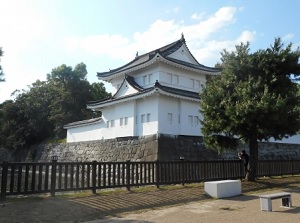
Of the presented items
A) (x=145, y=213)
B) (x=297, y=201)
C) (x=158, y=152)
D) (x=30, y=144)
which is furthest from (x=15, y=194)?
(x=30, y=144)

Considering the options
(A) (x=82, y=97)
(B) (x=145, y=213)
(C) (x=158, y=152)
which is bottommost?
(B) (x=145, y=213)

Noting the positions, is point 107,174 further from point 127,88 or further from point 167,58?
point 127,88

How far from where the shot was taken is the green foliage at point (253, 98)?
40.7 feet

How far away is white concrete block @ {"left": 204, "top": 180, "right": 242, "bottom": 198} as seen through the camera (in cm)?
1010

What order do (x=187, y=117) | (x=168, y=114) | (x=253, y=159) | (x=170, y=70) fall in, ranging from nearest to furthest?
1. (x=253, y=159)
2. (x=168, y=114)
3. (x=187, y=117)
4. (x=170, y=70)

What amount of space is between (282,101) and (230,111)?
6.73ft

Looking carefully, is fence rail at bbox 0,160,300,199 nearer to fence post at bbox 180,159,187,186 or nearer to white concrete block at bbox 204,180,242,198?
fence post at bbox 180,159,187,186

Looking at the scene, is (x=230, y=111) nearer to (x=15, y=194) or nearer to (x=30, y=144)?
(x=15, y=194)

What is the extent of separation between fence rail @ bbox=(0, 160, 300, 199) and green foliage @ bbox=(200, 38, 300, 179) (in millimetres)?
1618

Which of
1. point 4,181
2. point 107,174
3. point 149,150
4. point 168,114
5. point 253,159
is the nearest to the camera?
point 4,181

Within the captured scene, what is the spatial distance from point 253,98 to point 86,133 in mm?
20093

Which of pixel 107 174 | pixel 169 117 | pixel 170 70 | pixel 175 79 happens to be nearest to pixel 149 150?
pixel 169 117

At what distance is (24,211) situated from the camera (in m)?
7.38

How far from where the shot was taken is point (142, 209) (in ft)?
26.9
